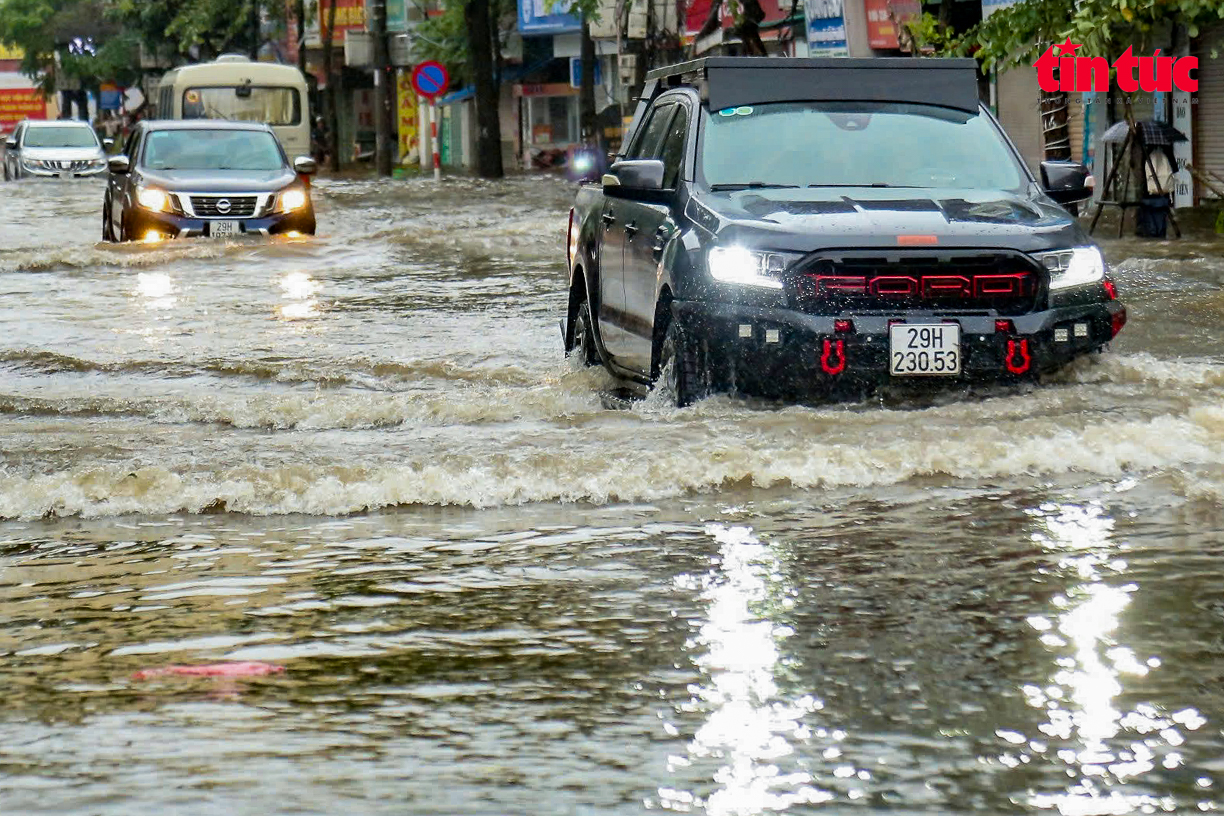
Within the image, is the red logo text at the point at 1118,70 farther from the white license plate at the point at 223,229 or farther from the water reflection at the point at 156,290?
the white license plate at the point at 223,229

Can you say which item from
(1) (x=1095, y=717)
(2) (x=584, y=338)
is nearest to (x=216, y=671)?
(1) (x=1095, y=717)

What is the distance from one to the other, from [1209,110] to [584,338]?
53.8 feet

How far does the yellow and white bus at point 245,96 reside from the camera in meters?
35.9

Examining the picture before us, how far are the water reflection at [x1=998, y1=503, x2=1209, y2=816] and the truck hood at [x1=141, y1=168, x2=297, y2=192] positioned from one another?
55.5 feet

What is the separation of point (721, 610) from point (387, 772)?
60.6 inches

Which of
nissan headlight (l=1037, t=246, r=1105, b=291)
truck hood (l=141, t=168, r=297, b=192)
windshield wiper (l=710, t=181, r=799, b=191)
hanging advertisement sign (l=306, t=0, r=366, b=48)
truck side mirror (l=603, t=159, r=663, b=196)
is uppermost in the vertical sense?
hanging advertisement sign (l=306, t=0, r=366, b=48)

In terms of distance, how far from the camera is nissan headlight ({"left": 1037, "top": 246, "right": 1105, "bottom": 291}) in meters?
8.84

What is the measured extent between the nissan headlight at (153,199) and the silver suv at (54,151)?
23.0 meters

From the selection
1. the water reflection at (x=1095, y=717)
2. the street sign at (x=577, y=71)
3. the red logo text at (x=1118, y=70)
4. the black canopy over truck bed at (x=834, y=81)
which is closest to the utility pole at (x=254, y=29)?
the street sign at (x=577, y=71)

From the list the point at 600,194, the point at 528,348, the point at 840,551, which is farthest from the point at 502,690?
the point at 528,348

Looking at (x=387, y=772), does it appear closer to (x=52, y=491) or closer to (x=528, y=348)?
(x=52, y=491)

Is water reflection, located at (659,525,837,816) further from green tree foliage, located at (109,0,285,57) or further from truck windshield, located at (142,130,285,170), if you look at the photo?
green tree foliage, located at (109,0,285,57)

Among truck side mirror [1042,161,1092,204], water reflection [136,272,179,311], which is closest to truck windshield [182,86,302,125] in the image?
water reflection [136,272,179,311]

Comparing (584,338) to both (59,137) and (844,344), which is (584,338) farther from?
(59,137)
